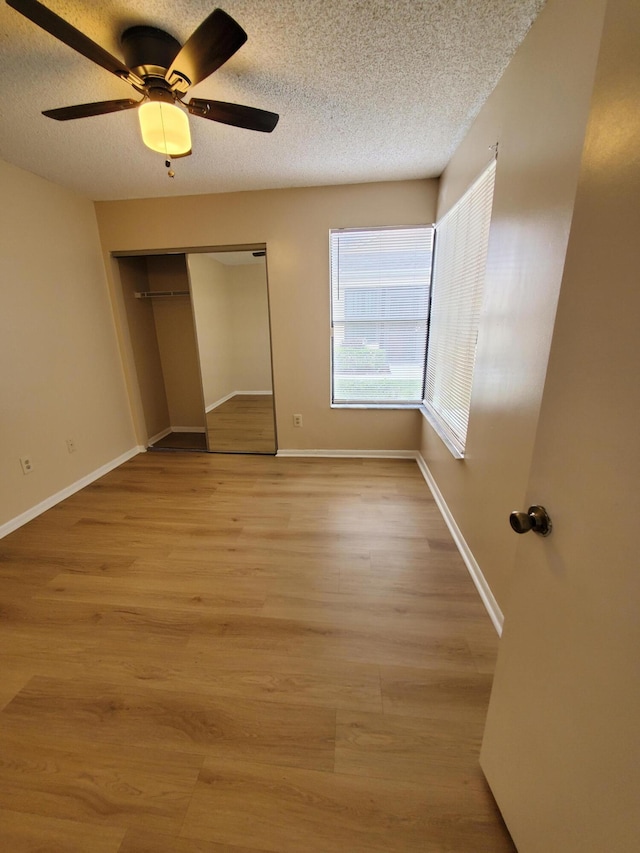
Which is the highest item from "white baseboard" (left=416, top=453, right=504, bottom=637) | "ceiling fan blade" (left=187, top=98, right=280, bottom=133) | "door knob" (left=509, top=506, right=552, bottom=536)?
"ceiling fan blade" (left=187, top=98, right=280, bottom=133)

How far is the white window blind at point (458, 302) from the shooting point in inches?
70.6

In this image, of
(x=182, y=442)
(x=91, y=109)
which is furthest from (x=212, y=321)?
(x=91, y=109)

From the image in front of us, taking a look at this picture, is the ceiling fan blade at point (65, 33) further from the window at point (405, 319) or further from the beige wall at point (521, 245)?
the window at point (405, 319)

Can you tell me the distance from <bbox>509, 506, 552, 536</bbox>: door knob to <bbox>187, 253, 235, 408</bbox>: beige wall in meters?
3.51

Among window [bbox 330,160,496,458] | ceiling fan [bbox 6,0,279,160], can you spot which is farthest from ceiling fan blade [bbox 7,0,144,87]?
window [bbox 330,160,496,458]

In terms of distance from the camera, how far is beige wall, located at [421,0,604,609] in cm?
104

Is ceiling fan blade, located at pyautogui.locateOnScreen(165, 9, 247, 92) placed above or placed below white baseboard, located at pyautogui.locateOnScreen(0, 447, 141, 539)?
above

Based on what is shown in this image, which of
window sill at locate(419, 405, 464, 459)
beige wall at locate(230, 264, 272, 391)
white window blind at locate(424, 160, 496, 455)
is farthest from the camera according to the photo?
beige wall at locate(230, 264, 272, 391)

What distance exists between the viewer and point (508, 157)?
1.41 meters

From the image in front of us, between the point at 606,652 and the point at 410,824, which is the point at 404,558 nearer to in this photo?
the point at 410,824

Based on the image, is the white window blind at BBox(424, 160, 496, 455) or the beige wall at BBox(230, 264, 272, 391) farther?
the beige wall at BBox(230, 264, 272, 391)

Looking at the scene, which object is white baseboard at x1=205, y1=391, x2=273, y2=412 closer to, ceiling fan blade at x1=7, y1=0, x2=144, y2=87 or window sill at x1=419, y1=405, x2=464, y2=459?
window sill at x1=419, y1=405, x2=464, y2=459

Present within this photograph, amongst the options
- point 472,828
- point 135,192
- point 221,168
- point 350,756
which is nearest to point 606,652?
point 472,828

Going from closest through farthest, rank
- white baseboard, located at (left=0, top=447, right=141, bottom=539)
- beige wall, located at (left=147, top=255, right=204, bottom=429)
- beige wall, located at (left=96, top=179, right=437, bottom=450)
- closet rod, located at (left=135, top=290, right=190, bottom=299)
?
white baseboard, located at (left=0, top=447, right=141, bottom=539) → beige wall, located at (left=96, top=179, right=437, bottom=450) → closet rod, located at (left=135, top=290, right=190, bottom=299) → beige wall, located at (left=147, top=255, right=204, bottom=429)
